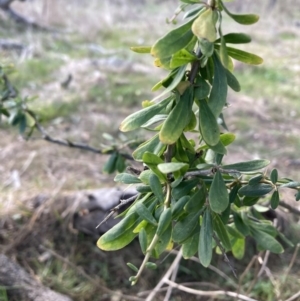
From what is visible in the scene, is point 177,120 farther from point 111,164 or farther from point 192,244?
point 111,164

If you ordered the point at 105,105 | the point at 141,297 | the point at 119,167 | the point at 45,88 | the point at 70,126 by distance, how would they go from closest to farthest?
the point at 119,167, the point at 141,297, the point at 70,126, the point at 105,105, the point at 45,88

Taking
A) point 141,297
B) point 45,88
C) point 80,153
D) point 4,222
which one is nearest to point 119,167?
point 141,297

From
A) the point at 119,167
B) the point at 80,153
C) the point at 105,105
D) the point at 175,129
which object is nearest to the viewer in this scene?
the point at 175,129

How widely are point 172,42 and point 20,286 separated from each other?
852 mm

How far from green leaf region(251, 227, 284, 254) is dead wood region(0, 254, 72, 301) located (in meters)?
0.57

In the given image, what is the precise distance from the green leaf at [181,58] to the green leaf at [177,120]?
0.04 m

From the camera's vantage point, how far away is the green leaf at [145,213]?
Answer: 533 millimetres

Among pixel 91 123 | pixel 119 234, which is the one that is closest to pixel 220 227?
pixel 119 234

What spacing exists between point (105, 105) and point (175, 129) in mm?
2743

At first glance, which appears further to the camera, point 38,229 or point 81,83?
point 81,83

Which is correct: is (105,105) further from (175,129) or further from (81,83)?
(175,129)

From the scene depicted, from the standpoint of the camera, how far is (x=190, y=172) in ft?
1.92

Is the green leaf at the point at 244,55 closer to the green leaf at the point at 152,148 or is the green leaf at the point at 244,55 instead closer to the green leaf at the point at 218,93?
the green leaf at the point at 218,93

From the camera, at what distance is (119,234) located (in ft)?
1.90
